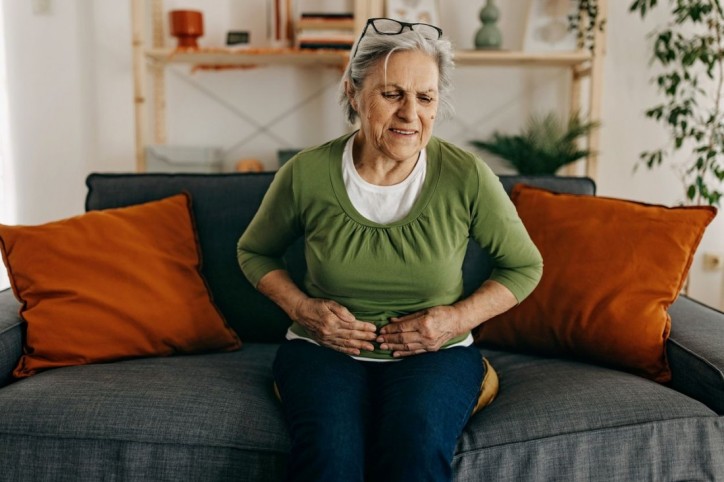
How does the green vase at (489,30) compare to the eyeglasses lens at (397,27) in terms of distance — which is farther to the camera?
the green vase at (489,30)

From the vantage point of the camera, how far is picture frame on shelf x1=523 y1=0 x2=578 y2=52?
282cm

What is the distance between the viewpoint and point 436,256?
4.46 feet

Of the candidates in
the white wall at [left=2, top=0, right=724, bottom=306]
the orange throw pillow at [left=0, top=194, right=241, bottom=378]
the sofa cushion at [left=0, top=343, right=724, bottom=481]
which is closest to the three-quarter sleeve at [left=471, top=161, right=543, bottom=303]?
the sofa cushion at [left=0, top=343, right=724, bottom=481]

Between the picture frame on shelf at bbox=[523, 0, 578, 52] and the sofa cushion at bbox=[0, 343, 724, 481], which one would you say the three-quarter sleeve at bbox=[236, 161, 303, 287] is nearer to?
the sofa cushion at bbox=[0, 343, 724, 481]

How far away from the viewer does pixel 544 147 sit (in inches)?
109

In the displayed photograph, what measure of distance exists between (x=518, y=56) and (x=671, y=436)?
191 cm

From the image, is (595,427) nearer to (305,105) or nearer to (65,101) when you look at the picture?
(305,105)

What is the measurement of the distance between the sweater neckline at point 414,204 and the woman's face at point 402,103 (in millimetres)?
63

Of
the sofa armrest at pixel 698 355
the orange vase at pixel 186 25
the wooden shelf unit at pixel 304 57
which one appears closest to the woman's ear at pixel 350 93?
the sofa armrest at pixel 698 355

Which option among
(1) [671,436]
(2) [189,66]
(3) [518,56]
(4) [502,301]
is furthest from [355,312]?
(2) [189,66]

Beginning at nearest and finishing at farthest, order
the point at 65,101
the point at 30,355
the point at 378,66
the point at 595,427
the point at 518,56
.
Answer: the point at 595,427 → the point at 378,66 → the point at 30,355 → the point at 518,56 → the point at 65,101

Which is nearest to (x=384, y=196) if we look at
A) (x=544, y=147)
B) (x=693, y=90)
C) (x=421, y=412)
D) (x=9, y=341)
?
(x=421, y=412)

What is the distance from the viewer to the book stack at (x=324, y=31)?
278cm

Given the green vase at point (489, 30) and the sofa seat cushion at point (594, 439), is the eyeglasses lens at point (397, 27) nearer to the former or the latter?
the sofa seat cushion at point (594, 439)
